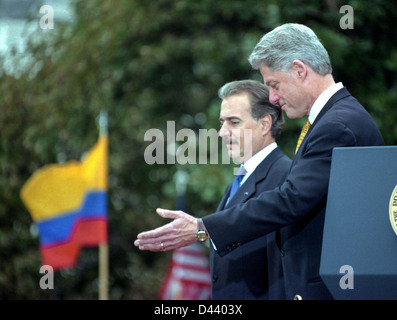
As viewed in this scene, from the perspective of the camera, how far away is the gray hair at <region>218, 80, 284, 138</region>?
397 cm

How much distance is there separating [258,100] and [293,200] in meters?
1.18

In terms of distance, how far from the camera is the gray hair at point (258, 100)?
13.0 feet

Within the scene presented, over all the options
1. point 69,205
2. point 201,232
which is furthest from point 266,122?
point 69,205

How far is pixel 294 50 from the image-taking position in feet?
10.4

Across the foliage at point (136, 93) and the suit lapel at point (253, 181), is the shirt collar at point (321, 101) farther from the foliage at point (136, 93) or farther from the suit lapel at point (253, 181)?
the foliage at point (136, 93)

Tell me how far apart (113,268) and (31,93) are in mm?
3779

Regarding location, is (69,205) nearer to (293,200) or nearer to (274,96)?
(274,96)

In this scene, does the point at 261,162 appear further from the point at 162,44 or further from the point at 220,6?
the point at 162,44

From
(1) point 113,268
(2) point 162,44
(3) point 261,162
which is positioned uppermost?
(2) point 162,44

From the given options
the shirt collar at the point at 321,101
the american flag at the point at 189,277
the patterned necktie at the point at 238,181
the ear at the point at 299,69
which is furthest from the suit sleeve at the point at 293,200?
the american flag at the point at 189,277

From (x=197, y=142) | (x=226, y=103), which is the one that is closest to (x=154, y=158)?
(x=197, y=142)

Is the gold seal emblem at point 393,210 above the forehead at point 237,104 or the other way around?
the other way around

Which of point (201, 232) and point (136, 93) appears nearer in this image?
point (201, 232)

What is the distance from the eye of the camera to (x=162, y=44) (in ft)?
36.0
